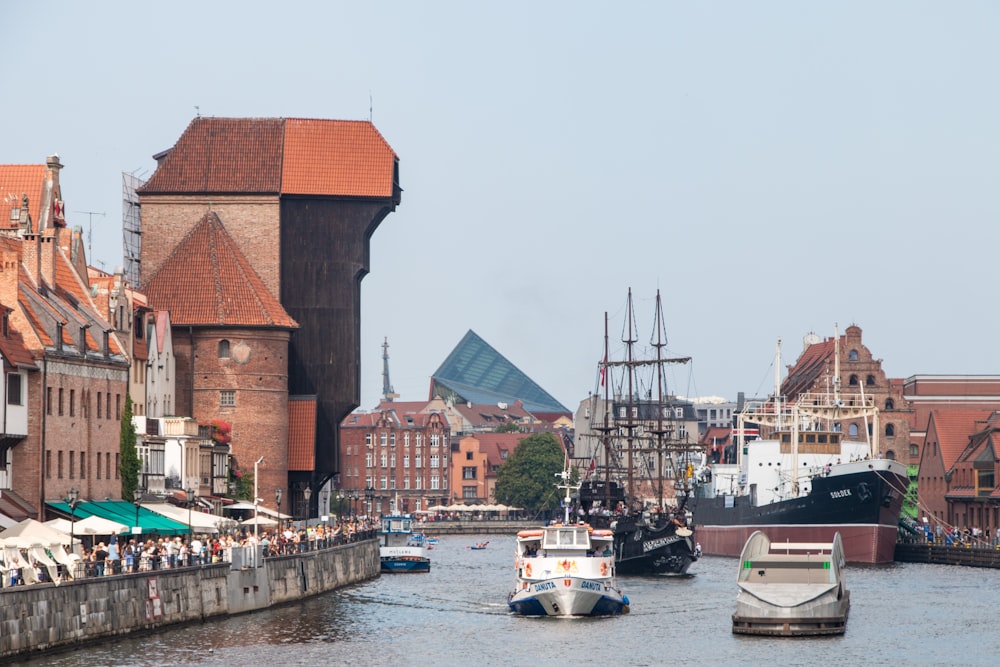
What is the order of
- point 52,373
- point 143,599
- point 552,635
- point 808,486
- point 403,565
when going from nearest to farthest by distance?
1. point 143,599
2. point 552,635
3. point 52,373
4. point 403,565
5. point 808,486

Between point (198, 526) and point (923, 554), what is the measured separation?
57427 mm

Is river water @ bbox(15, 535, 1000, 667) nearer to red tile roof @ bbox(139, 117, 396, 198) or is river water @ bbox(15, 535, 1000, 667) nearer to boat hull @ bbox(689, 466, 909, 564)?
boat hull @ bbox(689, 466, 909, 564)

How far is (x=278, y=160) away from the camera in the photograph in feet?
398

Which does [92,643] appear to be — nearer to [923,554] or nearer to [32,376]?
[32,376]

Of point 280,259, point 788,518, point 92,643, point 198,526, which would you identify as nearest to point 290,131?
point 280,259

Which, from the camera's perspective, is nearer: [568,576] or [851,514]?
[568,576]

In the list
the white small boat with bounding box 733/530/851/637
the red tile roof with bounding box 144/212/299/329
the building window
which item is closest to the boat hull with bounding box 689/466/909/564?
the red tile roof with bounding box 144/212/299/329

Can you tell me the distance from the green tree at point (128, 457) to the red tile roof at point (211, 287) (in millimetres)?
26467

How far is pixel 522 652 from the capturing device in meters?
61.8

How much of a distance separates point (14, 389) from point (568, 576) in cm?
2104

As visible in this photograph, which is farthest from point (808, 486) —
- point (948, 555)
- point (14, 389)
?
point (14, 389)

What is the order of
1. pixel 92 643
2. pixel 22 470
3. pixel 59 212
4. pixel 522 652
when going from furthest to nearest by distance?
pixel 59 212 → pixel 22 470 → pixel 522 652 → pixel 92 643

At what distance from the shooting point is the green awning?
75.5 meters

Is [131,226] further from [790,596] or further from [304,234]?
[790,596]
